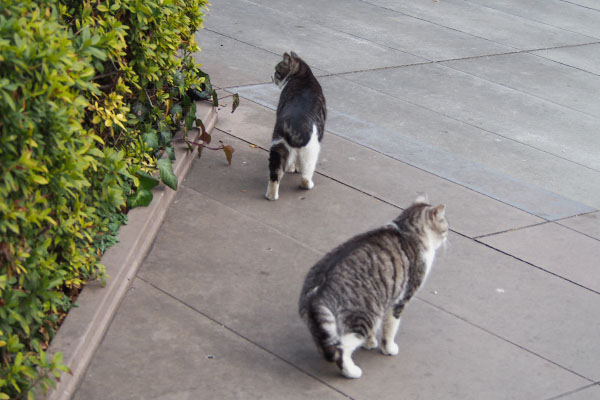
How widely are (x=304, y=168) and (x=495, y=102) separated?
3.83m

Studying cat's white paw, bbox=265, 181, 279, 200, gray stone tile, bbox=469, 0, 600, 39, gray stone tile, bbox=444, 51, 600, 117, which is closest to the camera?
cat's white paw, bbox=265, 181, 279, 200

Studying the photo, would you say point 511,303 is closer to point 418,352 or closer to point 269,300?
point 418,352

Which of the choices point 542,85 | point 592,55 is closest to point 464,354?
point 542,85

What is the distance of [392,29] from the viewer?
12.9 meters

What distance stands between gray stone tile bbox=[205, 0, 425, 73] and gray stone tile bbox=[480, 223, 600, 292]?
4.22 meters

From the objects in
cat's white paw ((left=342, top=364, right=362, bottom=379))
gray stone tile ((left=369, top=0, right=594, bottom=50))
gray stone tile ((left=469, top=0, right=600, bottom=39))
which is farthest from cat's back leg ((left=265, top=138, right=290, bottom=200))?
gray stone tile ((left=469, top=0, right=600, bottom=39))

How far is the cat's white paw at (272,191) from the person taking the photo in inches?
290

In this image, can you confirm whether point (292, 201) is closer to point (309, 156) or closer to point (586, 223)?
point (309, 156)

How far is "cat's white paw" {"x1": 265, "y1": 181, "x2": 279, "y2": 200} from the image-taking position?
7.36 m

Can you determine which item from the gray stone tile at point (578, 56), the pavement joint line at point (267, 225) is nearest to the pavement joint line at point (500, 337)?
the pavement joint line at point (267, 225)

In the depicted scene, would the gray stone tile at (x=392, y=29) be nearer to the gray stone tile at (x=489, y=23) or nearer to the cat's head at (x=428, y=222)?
the gray stone tile at (x=489, y=23)

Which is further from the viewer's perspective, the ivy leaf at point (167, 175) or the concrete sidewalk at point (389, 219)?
the ivy leaf at point (167, 175)

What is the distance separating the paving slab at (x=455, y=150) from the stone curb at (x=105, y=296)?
243cm

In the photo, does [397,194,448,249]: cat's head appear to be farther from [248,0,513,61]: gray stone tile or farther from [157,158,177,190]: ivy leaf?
[248,0,513,61]: gray stone tile
